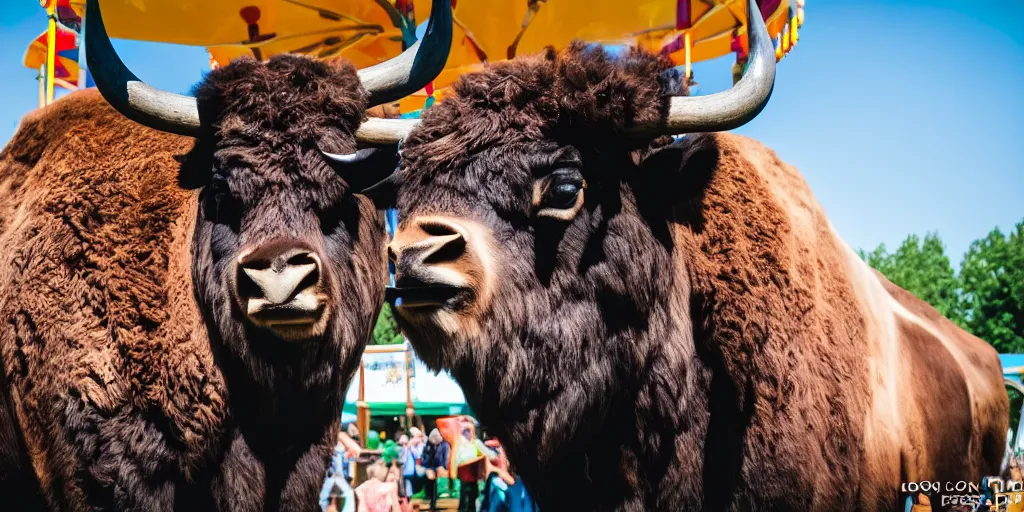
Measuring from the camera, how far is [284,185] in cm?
403

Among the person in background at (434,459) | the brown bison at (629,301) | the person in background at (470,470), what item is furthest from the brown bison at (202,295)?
the person in background at (434,459)

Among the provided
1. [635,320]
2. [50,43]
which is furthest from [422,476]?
[635,320]

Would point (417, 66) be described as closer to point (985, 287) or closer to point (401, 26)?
point (401, 26)

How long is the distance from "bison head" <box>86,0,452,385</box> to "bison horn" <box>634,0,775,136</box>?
153 centimetres

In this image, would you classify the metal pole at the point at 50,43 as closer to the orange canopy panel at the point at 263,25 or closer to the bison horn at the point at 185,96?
the orange canopy panel at the point at 263,25

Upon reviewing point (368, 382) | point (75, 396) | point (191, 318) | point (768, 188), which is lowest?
point (368, 382)

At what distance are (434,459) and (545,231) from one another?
13.1 meters

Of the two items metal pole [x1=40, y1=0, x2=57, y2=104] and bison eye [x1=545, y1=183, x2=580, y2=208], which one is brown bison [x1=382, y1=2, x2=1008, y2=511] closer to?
bison eye [x1=545, y1=183, x2=580, y2=208]

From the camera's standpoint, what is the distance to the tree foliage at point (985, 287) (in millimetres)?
32000

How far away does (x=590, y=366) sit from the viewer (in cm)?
320

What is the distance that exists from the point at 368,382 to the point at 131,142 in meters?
8.48

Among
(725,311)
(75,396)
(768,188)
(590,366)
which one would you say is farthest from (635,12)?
(75,396)

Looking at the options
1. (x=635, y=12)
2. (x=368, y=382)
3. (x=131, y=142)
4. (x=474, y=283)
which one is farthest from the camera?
(x=368, y=382)

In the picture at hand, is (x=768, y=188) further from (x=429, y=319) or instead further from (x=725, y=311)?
(x=429, y=319)
